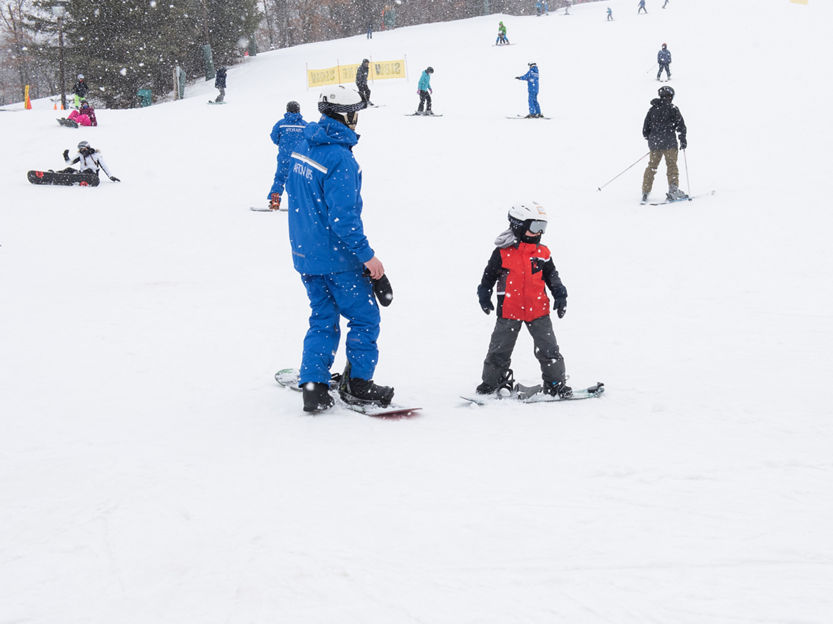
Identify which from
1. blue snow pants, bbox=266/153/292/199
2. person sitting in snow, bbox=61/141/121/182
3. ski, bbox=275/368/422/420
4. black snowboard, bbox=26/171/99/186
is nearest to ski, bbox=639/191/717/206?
blue snow pants, bbox=266/153/292/199

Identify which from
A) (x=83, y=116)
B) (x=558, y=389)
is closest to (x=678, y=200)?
Answer: (x=558, y=389)

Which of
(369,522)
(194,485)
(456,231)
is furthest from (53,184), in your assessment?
(369,522)

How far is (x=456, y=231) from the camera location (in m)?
10.3

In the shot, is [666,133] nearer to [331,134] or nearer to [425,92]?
[331,134]

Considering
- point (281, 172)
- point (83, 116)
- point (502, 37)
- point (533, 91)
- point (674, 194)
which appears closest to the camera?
point (281, 172)

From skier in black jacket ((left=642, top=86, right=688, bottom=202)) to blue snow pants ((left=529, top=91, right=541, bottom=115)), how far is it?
812 centimetres

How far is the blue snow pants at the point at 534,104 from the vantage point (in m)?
18.9

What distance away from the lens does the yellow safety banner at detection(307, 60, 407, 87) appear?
94.2ft

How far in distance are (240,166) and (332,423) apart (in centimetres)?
1215

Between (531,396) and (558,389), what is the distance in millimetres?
199

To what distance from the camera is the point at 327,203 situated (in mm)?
3840

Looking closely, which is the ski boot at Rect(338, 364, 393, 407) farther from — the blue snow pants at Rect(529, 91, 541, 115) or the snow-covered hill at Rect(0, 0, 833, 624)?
the blue snow pants at Rect(529, 91, 541, 115)

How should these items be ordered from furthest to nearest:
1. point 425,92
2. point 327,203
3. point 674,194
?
point 425,92 → point 674,194 → point 327,203

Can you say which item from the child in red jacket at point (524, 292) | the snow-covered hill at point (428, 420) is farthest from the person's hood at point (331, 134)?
the snow-covered hill at point (428, 420)
